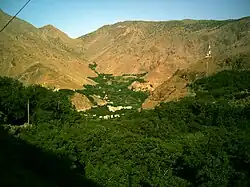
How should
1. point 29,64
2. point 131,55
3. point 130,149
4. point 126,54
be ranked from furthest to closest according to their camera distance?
point 126,54, point 131,55, point 29,64, point 130,149

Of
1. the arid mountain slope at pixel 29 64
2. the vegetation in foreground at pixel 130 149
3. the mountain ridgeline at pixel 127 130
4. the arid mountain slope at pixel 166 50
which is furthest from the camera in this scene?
the arid mountain slope at pixel 166 50

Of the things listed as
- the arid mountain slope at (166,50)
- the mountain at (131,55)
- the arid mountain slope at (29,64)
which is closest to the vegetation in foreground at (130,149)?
the mountain at (131,55)

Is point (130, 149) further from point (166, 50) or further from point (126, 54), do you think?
point (126, 54)

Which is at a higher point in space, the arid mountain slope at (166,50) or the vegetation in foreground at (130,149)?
the arid mountain slope at (166,50)

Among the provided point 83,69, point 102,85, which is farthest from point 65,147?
point 83,69

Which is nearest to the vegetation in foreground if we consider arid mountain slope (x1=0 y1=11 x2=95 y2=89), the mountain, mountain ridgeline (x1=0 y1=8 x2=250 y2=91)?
the mountain

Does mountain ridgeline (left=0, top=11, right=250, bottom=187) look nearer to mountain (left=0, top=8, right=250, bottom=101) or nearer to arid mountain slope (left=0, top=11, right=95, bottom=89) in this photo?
arid mountain slope (left=0, top=11, right=95, bottom=89)

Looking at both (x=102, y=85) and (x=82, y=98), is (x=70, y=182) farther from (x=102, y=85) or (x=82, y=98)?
(x=102, y=85)

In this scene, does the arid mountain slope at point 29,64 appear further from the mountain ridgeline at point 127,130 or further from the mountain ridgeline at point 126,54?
the mountain ridgeline at point 127,130

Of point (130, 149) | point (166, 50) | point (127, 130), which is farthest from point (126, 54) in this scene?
point (130, 149)

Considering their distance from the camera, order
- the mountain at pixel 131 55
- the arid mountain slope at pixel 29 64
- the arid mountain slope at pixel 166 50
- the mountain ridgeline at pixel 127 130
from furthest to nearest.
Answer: the arid mountain slope at pixel 166 50
the mountain at pixel 131 55
the arid mountain slope at pixel 29 64
the mountain ridgeline at pixel 127 130

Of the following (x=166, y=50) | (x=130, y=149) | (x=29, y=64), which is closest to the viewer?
(x=130, y=149)
